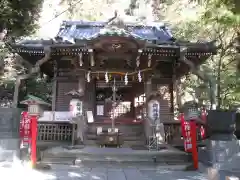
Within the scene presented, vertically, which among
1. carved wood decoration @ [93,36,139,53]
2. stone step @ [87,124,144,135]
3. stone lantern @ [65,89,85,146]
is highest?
carved wood decoration @ [93,36,139,53]

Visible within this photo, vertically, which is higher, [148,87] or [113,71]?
[113,71]

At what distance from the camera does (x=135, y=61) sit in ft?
39.8

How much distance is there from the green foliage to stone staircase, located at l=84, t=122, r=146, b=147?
7.05 metres

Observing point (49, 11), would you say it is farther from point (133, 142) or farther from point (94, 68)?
point (133, 142)

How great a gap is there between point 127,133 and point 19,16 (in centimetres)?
864

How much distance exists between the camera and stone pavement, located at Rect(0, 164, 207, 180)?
669cm

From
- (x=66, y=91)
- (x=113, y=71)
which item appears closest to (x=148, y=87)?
(x=113, y=71)

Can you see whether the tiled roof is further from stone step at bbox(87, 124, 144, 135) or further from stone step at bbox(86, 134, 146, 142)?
stone step at bbox(86, 134, 146, 142)

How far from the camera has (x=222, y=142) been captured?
7559 millimetres

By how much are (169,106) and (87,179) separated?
7669 mm

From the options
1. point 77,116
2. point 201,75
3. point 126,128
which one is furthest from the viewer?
point 126,128

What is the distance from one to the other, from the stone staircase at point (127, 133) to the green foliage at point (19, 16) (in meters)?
7.05

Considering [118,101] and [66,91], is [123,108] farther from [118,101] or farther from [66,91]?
[66,91]

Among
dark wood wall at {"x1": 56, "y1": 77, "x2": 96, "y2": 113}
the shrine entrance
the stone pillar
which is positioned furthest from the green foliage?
the stone pillar
